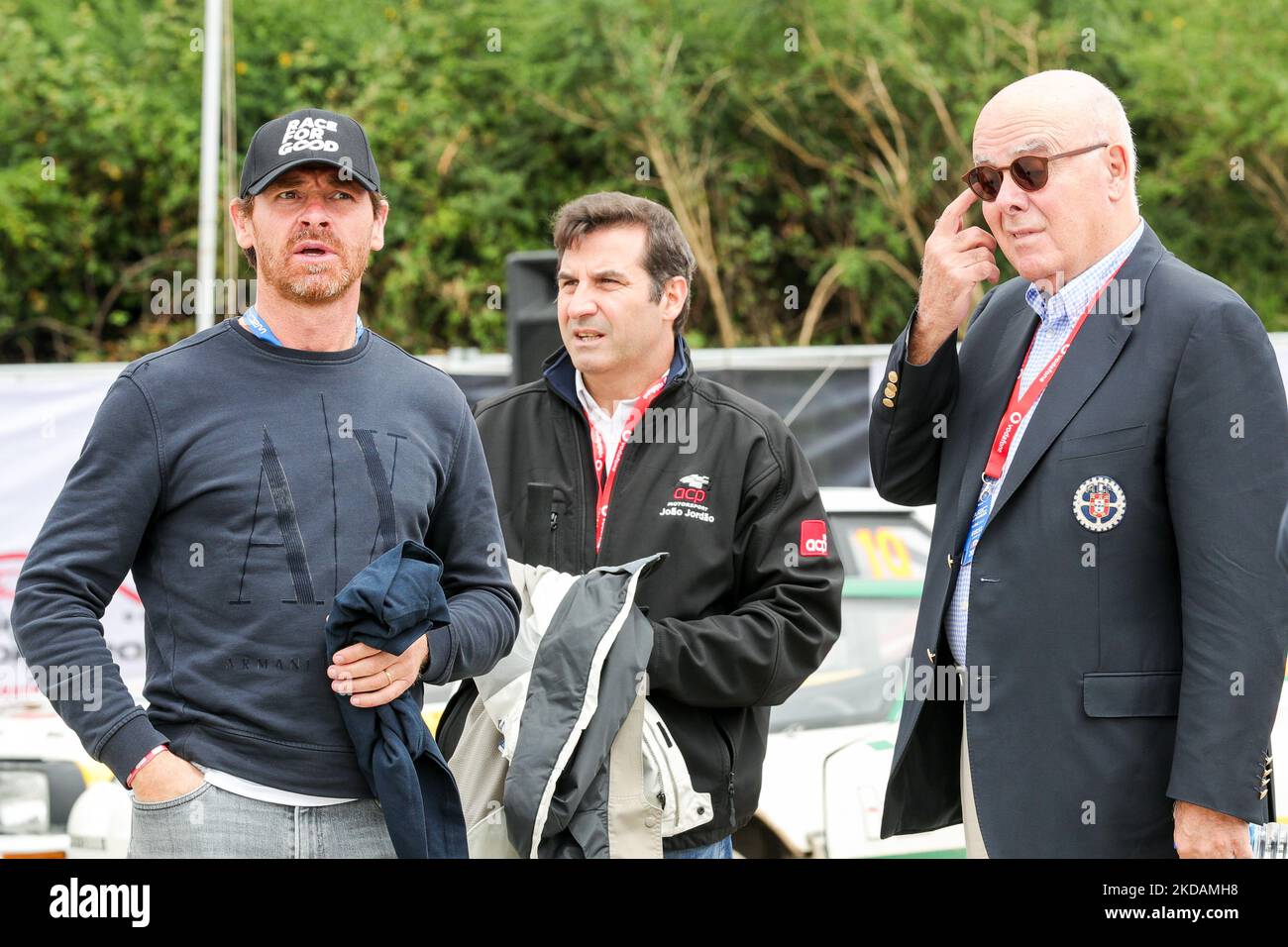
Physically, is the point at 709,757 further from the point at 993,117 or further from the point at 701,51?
the point at 701,51

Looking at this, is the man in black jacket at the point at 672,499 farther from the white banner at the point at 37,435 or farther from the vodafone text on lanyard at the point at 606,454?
the white banner at the point at 37,435

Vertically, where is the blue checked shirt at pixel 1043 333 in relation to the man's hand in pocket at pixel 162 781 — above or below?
above

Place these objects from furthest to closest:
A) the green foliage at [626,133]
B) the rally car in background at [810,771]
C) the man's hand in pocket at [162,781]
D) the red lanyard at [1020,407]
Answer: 1. the green foliage at [626,133]
2. the rally car in background at [810,771]
3. the red lanyard at [1020,407]
4. the man's hand in pocket at [162,781]

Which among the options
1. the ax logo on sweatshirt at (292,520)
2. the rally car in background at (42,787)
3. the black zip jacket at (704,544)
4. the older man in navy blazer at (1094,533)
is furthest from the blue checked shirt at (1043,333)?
the rally car in background at (42,787)

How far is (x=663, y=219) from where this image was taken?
126 inches

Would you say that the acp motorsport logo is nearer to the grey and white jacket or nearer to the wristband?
the grey and white jacket

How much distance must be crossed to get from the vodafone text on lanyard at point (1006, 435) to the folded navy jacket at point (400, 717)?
98 centimetres

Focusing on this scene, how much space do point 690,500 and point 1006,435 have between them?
682 millimetres

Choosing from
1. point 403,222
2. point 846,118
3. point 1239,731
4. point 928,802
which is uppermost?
point 846,118

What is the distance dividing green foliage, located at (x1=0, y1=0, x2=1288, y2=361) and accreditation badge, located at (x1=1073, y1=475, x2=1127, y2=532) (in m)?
9.98

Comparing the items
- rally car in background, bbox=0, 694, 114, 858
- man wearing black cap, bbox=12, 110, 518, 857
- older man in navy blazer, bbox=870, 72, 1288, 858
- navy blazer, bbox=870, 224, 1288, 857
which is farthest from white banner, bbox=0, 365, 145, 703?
navy blazer, bbox=870, 224, 1288, 857

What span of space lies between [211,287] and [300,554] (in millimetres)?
8065

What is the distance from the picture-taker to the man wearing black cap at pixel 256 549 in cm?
226

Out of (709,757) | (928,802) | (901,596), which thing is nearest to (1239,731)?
(928,802)
